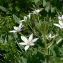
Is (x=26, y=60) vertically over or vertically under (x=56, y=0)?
under

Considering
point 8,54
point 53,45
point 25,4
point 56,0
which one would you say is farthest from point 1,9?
point 53,45

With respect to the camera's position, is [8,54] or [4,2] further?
[4,2]

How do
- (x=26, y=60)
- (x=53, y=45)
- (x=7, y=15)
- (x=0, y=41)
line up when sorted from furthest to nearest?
(x=7, y=15), (x=0, y=41), (x=53, y=45), (x=26, y=60)

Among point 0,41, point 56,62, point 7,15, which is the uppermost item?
point 7,15

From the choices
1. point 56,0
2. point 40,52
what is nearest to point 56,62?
point 40,52

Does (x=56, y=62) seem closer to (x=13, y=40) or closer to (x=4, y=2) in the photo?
(x=13, y=40)

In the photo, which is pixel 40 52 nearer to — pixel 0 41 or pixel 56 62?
pixel 56 62

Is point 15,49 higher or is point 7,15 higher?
point 7,15

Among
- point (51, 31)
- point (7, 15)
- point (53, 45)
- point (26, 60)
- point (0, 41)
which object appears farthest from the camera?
point (7, 15)

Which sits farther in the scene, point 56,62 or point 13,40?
point 13,40
